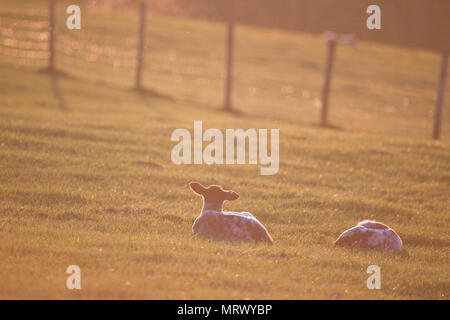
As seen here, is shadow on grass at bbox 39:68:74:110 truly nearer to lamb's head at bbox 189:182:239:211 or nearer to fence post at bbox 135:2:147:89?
fence post at bbox 135:2:147:89

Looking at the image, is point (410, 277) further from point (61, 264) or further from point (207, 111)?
point (207, 111)

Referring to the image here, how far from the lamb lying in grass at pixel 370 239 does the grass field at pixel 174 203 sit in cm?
24

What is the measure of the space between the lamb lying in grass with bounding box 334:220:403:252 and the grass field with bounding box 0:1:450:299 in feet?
0.78

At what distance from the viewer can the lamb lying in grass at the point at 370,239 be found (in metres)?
9.42

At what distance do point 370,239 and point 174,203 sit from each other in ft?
12.5

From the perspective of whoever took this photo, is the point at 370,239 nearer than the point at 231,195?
No

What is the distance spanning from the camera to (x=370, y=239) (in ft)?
30.9

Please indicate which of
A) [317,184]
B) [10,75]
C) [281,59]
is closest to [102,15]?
[281,59]

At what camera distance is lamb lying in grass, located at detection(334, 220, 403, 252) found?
9422 millimetres

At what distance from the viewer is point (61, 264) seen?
762 cm

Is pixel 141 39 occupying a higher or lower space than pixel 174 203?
higher

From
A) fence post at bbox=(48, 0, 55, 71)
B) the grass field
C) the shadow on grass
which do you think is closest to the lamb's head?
the grass field

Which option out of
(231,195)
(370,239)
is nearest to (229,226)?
(231,195)

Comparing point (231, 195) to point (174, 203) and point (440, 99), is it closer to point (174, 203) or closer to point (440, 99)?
point (174, 203)
